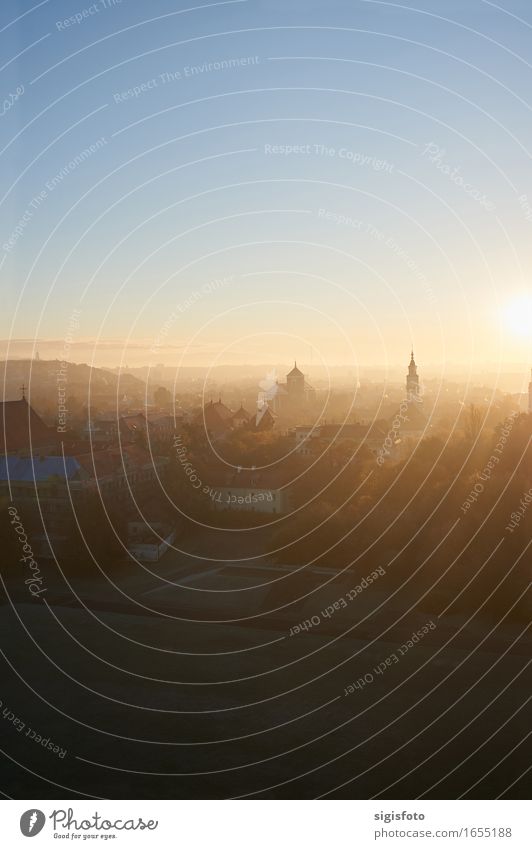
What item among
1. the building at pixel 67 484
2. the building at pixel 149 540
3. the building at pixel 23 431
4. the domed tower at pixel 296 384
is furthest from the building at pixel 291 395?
the building at pixel 149 540

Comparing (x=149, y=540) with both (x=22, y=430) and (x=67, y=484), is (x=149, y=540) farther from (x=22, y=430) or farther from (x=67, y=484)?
(x=22, y=430)

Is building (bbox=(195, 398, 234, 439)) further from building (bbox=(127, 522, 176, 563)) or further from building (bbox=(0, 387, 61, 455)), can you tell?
building (bbox=(127, 522, 176, 563))

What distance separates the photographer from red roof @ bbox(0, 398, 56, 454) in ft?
43.2

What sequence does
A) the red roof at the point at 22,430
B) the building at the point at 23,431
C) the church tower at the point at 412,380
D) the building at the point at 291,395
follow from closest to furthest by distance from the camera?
1. the building at the point at 23,431
2. the red roof at the point at 22,430
3. the church tower at the point at 412,380
4. the building at the point at 291,395

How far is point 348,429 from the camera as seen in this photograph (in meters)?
15.7

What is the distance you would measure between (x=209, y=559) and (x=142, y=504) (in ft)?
6.27

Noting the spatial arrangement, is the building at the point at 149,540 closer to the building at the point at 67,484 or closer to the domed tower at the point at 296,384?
the building at the point at 67,484

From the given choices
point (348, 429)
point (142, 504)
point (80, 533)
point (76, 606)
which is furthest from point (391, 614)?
point (348, 429)

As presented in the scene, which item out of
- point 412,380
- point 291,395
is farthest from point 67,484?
point 291,395

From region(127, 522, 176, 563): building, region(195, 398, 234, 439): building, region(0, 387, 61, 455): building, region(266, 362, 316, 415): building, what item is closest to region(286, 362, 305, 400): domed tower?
region(266, 362, 316, 415): building

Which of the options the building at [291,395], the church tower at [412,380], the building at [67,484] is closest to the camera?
the building at [67,484]

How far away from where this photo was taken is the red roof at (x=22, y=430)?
1317 centimetres

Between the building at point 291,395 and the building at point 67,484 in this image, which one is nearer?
the building at point 67,484

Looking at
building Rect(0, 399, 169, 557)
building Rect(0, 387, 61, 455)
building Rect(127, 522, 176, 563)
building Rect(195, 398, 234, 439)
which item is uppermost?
building Rect(195, 398, 234, 439)
